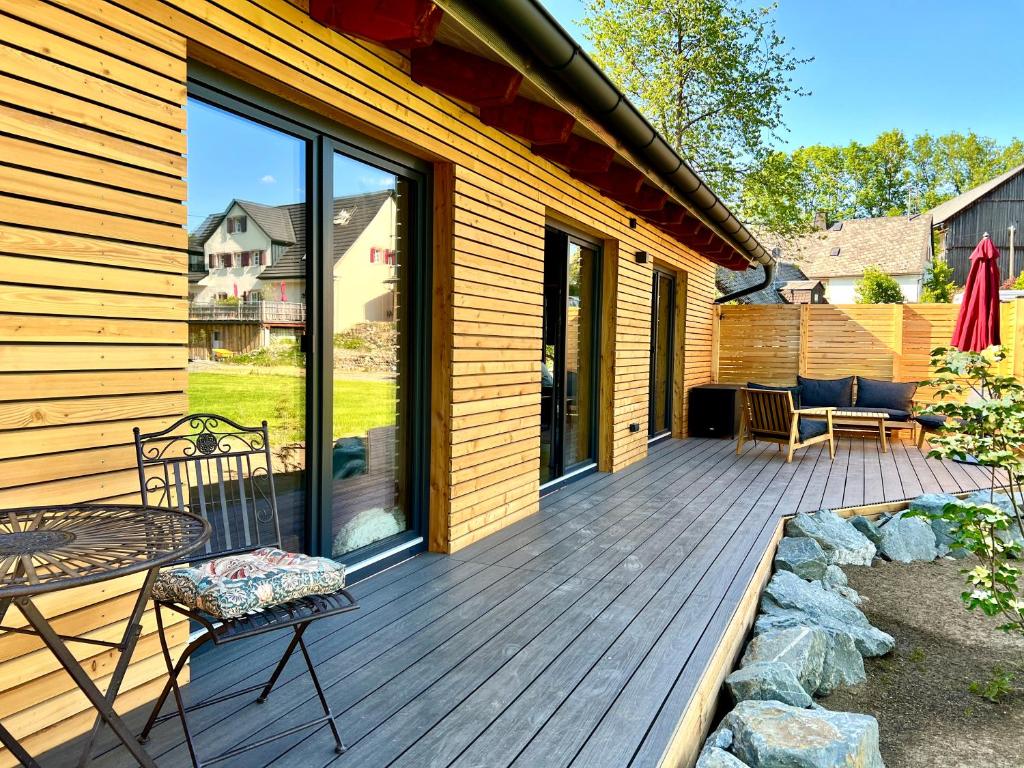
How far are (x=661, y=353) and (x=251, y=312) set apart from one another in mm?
6817

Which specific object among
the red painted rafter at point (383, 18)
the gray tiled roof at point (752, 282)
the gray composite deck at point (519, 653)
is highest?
the gray tiled roof at point (752, 282)

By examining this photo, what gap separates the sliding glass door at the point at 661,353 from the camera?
28.0 feet

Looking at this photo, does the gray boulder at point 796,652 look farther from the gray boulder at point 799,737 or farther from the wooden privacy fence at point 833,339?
the wooden privacy fence at point 833,339

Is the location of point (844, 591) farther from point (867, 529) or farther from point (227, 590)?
point (227, 590)

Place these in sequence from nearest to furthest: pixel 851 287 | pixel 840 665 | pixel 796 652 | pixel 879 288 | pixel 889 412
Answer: pixel 796 652, pixel 840 665, pixel 889 412, pixel 879 288, pixel 851 287

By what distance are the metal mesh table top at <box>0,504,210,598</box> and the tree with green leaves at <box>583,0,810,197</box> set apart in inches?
666

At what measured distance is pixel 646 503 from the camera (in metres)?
5.45

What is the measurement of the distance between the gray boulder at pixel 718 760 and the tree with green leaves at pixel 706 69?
1651 centimetres

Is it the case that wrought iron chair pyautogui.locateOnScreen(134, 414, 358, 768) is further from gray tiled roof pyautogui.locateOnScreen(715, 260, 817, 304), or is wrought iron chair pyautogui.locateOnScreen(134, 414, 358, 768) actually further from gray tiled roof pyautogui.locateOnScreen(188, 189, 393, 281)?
gray tiled roof pyautogui.locateOnScreen(715, 260, 817, 304)

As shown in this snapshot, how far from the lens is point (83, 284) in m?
2.05

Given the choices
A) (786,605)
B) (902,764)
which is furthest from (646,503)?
(902,764)

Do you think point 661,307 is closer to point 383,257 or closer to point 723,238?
point 723,238

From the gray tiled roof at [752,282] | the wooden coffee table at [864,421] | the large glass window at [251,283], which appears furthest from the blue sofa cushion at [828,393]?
the gray tiled roof at [752,282]

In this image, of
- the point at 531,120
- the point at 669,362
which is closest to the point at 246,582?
the point at 531,120
